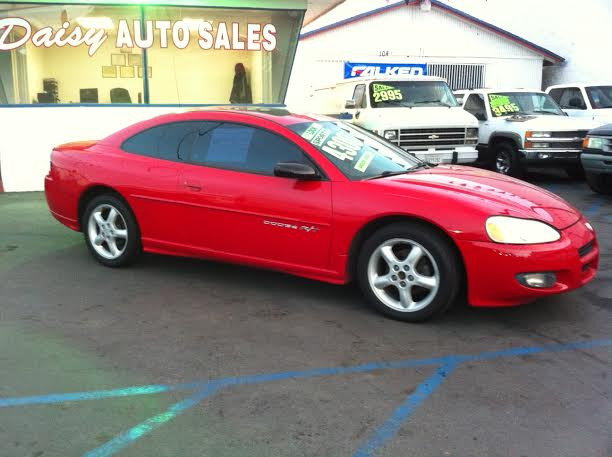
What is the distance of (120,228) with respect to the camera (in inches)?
222

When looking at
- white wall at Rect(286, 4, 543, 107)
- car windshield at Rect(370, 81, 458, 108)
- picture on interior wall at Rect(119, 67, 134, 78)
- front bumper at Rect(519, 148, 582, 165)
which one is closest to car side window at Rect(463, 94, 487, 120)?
car windshield at Rect(370, 81, 458, 108)

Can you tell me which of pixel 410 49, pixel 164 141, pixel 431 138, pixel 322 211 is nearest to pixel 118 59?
pixel 431 138

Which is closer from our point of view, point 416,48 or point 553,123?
point 553,123

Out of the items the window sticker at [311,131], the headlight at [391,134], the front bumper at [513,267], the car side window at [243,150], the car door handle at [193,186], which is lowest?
the front bumper at [513,267]

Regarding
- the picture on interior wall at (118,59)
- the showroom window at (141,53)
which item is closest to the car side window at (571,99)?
the showroom window at (141,53)

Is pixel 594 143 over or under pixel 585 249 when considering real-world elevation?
over

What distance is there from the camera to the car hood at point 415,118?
1087 centimetres

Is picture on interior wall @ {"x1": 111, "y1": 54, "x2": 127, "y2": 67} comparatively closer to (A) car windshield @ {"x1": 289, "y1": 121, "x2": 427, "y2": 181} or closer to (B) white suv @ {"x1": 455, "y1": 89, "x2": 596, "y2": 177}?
(A) car windshield @ {"x1": 289, "y1": 121, "x2": 427, "y2": 181}

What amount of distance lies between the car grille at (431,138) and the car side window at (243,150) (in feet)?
19.8

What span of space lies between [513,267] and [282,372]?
163 cm

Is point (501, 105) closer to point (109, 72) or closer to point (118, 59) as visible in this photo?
point (118, 59)

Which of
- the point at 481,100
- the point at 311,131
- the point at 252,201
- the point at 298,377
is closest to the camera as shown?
the point at 298,377

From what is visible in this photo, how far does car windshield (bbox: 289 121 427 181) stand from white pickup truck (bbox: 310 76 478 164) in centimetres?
536

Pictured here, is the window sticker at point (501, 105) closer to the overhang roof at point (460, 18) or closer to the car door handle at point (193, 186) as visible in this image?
the overhang roof at point (460, 18)
